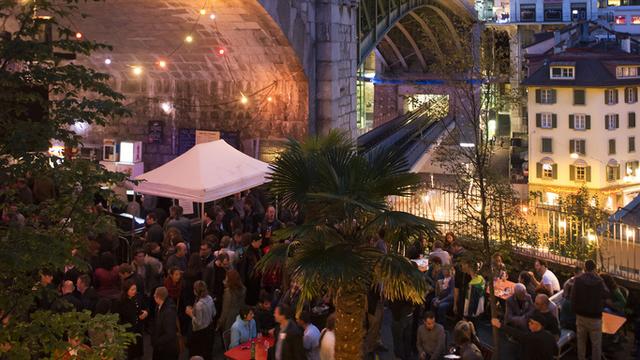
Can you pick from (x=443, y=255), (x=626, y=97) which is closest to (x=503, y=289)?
(x=443, y=255)

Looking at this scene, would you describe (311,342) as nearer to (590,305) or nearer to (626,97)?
(590,305)

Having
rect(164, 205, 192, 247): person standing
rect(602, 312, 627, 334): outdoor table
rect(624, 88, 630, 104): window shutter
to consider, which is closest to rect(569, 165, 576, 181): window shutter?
rect(624, 88, 630, 104): window shutter

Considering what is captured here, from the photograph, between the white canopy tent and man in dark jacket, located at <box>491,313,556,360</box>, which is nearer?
man in dark jacket, located at <box>491,313,556,360</box>

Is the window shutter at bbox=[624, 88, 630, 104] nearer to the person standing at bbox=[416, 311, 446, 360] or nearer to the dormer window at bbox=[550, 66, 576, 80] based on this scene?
the dormer window at bbox=[550, 66, 576, 80]

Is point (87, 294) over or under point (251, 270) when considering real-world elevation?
under

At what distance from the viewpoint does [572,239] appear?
607 inches

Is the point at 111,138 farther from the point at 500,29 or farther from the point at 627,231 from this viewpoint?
the point at 500,29

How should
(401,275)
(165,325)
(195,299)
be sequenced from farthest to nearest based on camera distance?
(195,299), (165,325), (401,275)

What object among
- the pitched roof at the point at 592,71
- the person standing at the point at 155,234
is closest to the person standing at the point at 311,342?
the person standing at the point at 155,234

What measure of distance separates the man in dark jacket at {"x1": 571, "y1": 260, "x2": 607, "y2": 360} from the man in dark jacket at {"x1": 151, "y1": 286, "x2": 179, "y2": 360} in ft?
17.1

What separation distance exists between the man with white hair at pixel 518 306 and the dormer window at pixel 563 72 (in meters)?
35.5

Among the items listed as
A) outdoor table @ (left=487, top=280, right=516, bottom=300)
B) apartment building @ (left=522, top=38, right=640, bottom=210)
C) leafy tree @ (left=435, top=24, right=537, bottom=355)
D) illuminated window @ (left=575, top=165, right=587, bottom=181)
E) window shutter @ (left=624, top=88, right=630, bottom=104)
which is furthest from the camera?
illuminated window @ (left=575, top=165, right=587, bottom=181)

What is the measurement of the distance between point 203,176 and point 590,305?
7121 millimetres

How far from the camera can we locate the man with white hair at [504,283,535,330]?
10680 millimetres
